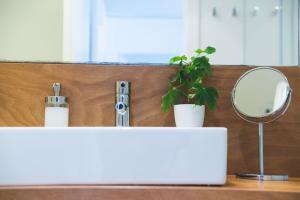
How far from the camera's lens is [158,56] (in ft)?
3.96

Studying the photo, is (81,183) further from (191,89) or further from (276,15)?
(276,15)

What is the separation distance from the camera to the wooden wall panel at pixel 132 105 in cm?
114

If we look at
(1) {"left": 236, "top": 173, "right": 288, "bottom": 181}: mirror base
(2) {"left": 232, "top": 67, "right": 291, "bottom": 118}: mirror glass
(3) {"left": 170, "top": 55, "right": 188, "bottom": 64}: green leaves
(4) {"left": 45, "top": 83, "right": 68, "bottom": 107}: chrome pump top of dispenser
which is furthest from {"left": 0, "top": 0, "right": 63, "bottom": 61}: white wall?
(1) {"left": 236, "top": 173, "right": 288, "bottom": 181}: mirror base

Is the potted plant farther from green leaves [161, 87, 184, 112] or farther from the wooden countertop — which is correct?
the wooden countertop

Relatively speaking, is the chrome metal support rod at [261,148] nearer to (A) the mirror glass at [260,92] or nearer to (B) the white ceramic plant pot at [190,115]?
(A) the mirror glass at [260,92]

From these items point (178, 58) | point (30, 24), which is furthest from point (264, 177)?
point (30, 24)

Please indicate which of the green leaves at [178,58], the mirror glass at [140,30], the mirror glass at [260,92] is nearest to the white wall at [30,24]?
the mirror glass at [140,30]

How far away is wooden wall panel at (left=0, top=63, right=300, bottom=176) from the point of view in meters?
1.14

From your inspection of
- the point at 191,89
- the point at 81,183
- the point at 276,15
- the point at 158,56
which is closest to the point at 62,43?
the point at 158,56

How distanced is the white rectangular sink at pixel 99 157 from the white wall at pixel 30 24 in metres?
0.43

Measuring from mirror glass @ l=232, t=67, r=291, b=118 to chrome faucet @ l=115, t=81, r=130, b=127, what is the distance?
28 centimetres

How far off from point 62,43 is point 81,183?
0.50 m

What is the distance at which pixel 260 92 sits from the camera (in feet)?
3.65

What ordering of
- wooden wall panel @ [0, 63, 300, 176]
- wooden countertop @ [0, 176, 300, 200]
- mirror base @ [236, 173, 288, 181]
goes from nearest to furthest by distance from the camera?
wooden countertop @ [0, 176, 300, 200] → mirror base @ [236, 173, 288, 181] → wooden wall panel @ [0, 63, 300, 176]
